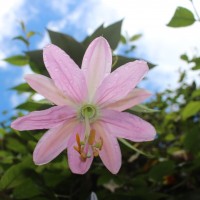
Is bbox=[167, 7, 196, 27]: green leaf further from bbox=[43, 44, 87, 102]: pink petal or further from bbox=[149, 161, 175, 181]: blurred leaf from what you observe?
bbox=[43, 44, 87, 102]: pink petal

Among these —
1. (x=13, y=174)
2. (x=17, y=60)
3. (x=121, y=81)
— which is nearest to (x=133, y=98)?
(x=121, y=81)

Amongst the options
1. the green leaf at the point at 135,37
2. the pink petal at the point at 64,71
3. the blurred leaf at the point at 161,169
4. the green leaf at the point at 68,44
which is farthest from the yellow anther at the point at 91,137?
the green leaf at the point at 135,37

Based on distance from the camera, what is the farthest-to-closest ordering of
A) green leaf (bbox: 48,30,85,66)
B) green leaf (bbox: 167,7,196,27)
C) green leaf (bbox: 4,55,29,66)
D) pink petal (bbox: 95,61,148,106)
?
green leaf (bbox: 4,55,29,66)
green leaf (bbox: 167,7,196,27)
green leaf (bbox: 48,30,85,66)
pink petal (bbox: 95,61,148,106)

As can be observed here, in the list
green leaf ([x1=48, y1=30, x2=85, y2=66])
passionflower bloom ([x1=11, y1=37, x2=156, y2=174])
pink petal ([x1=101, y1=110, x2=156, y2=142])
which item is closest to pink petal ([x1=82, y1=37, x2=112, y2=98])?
passionflower bloom ([x1=11, y1=37, x2=156, y2=174])

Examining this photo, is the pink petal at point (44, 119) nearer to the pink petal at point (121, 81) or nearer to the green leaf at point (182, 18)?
the pink petal at point (121, 81)

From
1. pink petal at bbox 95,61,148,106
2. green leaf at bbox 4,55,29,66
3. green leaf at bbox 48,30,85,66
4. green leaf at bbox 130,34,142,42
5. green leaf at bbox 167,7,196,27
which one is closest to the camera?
pink petal at bbox 95,61,148,106

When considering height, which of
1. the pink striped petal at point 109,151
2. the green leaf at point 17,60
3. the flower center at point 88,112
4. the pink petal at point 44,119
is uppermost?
the green leaf at point 17,60
